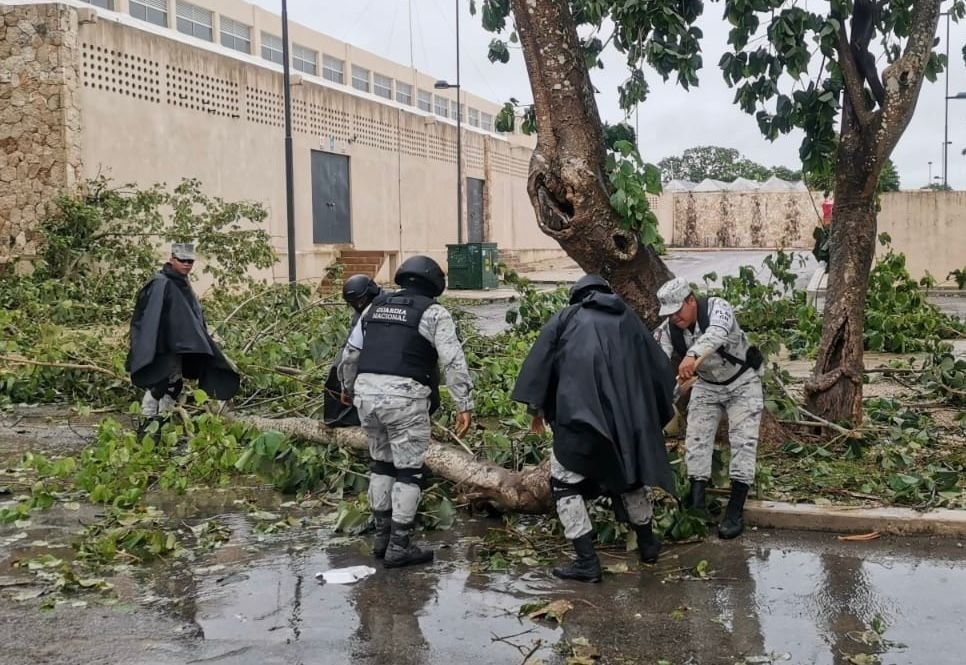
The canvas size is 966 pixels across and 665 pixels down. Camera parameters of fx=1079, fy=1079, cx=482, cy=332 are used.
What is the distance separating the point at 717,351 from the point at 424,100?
48.2 m

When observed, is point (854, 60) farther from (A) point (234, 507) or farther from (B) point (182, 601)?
(B) point (182, 601)

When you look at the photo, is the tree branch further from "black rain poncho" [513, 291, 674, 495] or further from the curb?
"black rain poncho" [513, 291, 674, 495]

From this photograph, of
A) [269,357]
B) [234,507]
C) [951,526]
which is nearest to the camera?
[951,526]

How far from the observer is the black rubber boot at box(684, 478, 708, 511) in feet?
21.5

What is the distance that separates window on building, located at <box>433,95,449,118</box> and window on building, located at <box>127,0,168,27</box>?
61.2 feet

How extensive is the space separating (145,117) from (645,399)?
1717 cm

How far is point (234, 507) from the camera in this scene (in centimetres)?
744

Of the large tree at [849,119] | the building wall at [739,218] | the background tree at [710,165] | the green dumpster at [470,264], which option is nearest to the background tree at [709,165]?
the background tree at [710,165]

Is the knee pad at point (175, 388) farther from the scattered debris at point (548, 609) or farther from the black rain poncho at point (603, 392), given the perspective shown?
the scattered debris at point (548, 609)

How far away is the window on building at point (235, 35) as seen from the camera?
4009cm

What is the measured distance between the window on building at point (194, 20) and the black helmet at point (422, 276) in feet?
113

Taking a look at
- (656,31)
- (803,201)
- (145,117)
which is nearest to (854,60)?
(656,31)

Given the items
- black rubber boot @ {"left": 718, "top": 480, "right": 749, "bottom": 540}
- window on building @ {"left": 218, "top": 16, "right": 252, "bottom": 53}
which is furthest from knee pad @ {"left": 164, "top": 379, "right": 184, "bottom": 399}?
window on building @ {"left": 218, "top": 16, "right": 252, "bottom": 53}

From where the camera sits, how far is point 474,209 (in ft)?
129
